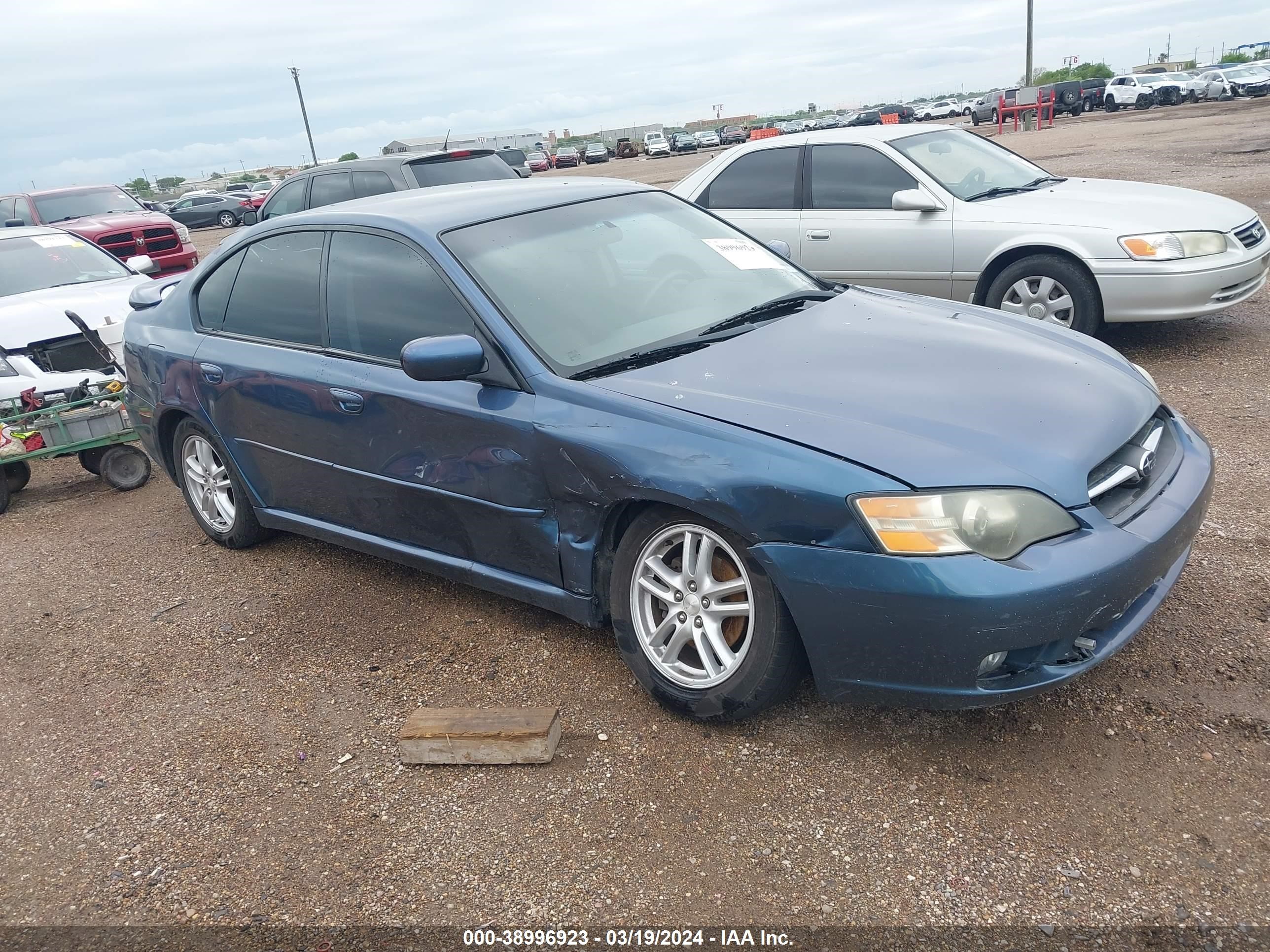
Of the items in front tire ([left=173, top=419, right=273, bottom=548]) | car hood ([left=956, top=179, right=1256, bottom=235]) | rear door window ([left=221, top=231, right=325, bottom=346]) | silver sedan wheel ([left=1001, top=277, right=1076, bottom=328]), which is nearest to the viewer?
rear door window ([left=221, top=231, right=325, bottom=346])

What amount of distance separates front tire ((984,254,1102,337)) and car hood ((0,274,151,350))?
573 cm

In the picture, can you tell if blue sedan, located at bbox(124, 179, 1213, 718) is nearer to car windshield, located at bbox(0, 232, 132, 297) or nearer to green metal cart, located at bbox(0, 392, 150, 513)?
green metal cart, located at bbox(0, 392, 150, 513)

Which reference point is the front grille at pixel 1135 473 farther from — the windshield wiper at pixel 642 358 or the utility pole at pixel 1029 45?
the utility pole at pixel 1029 45

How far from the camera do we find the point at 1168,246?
6133 millimetres

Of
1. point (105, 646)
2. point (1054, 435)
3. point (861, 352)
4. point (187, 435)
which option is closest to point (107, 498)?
point (187, 435)

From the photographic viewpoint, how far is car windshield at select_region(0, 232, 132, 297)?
7984 mm

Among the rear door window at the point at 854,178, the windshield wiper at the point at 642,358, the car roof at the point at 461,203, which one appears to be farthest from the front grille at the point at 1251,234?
the windshield wiper at the point at 642,358

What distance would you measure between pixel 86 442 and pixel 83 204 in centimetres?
1039

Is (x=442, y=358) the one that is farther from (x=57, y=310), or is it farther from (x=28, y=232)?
(x=28, y=232)

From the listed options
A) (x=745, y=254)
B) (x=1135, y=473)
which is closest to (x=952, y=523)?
(x=1135, y=473)

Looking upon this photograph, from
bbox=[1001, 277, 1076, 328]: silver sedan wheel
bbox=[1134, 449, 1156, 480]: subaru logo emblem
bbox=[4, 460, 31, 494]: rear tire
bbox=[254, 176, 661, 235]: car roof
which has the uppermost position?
bbox=[254, 176, 661, 235]: car roof

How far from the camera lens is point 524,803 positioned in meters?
2.94

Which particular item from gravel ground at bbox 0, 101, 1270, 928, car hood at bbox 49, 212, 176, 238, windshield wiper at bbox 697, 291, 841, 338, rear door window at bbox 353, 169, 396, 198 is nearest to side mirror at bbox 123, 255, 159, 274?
rear door window at bbox 353, 169, 396, 198

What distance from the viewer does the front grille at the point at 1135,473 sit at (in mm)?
2852
